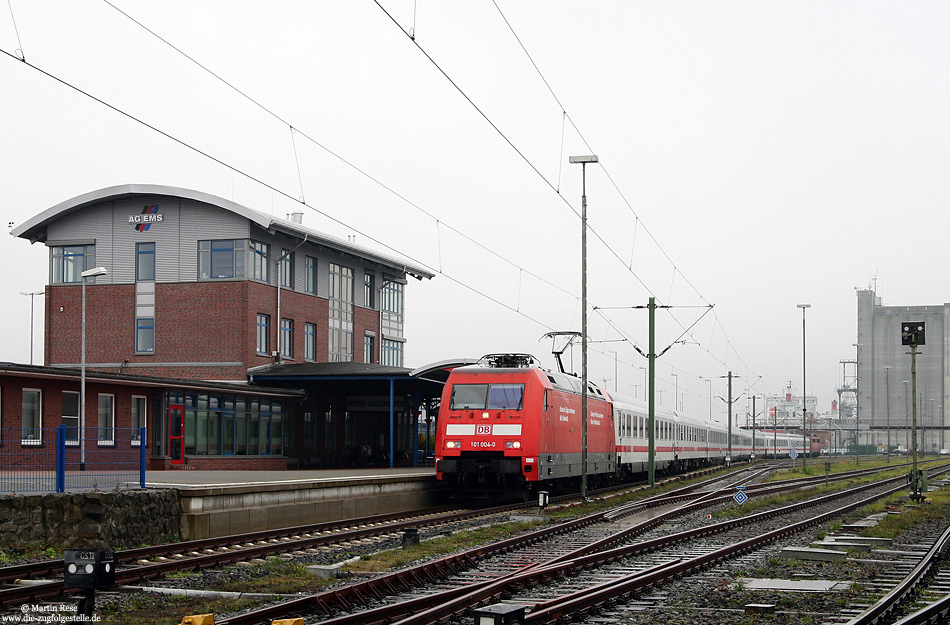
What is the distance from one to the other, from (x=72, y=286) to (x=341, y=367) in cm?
1283

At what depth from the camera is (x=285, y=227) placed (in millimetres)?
44875

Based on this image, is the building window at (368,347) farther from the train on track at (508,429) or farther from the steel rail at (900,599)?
the steel rail at (900,599)

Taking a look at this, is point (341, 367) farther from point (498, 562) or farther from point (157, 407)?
point (498, 562)

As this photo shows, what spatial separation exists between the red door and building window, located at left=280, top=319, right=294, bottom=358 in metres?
11.3

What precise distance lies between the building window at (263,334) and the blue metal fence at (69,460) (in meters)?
23.9

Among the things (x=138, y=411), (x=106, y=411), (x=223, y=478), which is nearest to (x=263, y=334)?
(x=138, y=411)

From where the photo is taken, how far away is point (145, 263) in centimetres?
4531

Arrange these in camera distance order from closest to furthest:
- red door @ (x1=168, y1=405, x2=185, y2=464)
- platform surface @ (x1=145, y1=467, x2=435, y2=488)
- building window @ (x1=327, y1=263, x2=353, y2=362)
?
platform surface @ (x1=145, y1=467, x2=435, y2=488)
red door @ (x1=168, y1=405, x2=185, y2=464)
building window @ (x1=327, y1=263, x2=353, y2=362)

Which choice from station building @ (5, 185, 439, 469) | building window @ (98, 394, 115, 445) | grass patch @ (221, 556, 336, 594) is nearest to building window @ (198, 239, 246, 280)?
station building @ (5, 185, 439, 469)

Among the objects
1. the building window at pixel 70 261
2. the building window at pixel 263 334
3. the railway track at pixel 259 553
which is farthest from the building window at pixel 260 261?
the railway track at pixel 259 553

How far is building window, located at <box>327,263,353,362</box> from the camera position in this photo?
5116 centimetres

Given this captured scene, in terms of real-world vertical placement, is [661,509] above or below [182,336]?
below

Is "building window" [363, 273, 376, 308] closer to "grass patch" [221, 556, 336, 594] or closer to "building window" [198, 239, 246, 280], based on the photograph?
"building window" [198, 239, 246, 280]

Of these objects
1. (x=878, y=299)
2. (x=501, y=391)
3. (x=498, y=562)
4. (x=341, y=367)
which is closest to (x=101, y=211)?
(x=341, y=367)
